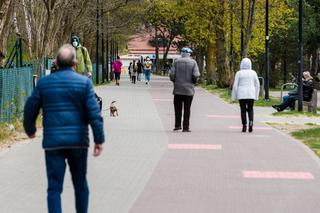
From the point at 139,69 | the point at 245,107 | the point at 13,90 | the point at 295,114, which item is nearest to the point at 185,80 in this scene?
the point at 245,107

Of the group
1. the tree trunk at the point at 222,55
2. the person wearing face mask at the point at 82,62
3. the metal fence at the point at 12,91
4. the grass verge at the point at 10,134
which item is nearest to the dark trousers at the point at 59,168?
the grass verge at the point at 10,134

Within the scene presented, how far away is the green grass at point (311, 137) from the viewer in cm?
1475

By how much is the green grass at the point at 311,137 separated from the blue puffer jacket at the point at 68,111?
287 inches

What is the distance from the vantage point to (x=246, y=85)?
57.7 feet

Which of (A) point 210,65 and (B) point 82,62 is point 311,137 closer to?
(B) point 82,62

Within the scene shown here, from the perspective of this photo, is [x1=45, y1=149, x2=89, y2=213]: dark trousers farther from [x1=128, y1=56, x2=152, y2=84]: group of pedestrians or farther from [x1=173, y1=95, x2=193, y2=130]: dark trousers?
[x1=128, y1=56, x2=152, y2=84]: group of pedestrians

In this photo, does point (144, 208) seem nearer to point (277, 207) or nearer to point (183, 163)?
point (277, 207)

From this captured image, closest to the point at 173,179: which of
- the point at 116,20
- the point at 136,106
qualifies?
the point at 136,106

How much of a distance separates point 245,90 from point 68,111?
423 inches

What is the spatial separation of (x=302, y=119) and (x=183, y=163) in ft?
34.8

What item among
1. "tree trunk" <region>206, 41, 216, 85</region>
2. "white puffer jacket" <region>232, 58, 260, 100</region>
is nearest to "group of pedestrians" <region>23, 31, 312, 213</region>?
"white puffer jacket" <region>232, 58, 260, 100</region>

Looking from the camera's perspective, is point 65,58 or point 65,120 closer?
point 65,120

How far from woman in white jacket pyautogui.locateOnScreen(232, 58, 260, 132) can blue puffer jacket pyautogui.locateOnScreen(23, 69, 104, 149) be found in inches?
417

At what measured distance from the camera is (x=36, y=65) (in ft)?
76.3
